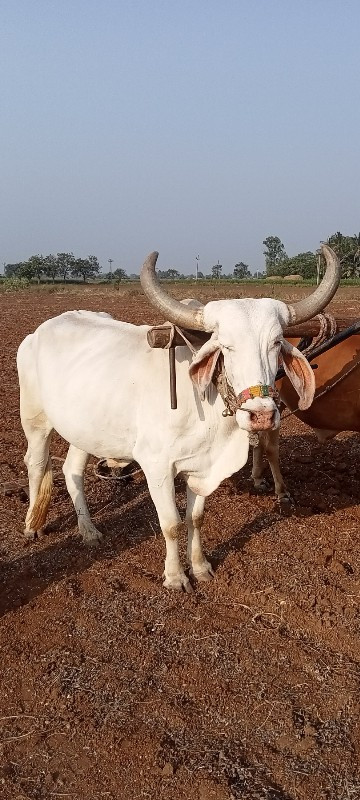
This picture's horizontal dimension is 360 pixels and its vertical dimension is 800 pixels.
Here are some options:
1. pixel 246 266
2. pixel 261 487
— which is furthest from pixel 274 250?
pixel 261 487

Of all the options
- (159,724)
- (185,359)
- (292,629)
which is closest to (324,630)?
(292,629)

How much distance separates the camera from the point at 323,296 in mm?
4480

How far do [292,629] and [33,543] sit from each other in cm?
255

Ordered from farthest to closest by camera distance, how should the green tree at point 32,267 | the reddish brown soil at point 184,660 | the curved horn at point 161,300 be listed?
the green tree at point 32,267 → the curved horn at point 161,300 → the reddish brown soil at point 184,660

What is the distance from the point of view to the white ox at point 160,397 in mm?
4121

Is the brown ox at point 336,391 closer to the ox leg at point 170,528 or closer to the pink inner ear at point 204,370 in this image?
the ox leg at point 170,528

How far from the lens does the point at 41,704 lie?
151 inches

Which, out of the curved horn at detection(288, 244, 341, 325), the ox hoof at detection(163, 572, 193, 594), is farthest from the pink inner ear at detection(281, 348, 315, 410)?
the ox hoof at detection(163, 572, 193, 594)

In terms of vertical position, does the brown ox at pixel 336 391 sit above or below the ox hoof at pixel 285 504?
above

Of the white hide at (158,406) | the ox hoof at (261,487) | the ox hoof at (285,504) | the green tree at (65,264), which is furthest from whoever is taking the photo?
the green tree at (65,264)

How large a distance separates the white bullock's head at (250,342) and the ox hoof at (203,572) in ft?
5.23

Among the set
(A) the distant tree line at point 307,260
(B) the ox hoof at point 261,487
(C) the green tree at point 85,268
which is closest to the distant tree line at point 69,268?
(C) the green tree at point 85,268

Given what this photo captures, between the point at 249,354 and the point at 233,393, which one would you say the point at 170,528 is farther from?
the point at 249,354

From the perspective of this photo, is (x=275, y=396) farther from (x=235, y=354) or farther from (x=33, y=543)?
(x=33, y=543)
